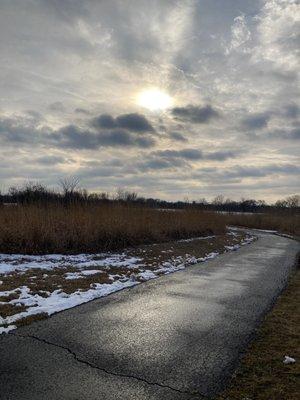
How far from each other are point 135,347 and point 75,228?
1016cm

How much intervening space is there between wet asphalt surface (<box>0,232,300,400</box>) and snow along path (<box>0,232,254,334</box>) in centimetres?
39

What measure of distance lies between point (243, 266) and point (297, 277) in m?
2.23

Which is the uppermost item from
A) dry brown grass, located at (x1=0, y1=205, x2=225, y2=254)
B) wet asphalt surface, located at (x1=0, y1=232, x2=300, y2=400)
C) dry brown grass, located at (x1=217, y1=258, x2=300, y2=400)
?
dry brown grass, located at (x1=0, y1=205, x2=225, y2=254)

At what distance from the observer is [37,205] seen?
16375 millimetres

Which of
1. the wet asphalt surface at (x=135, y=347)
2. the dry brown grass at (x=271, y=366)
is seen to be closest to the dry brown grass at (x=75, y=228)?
the wet asphalt surface at (x=135, y=347)

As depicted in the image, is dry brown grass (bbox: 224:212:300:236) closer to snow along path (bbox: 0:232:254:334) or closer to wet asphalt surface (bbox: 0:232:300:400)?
snow along path (bbox: 0:232:254:334)

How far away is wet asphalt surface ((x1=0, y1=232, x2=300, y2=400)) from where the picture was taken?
13.3 feet

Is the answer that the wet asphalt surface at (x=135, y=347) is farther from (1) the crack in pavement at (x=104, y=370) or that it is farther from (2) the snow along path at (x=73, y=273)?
(2) the snow along path at (x=73, y=273)

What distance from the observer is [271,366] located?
4.89m

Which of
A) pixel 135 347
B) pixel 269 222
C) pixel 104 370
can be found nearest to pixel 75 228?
pixel 135 347

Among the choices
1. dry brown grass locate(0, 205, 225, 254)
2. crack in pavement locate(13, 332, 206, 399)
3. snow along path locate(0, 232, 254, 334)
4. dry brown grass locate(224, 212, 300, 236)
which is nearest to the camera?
A: crack in pavement locate(13, 332, 206, 399)

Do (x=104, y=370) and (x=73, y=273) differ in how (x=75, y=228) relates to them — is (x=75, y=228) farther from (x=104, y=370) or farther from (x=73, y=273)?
(x=104, y=370)

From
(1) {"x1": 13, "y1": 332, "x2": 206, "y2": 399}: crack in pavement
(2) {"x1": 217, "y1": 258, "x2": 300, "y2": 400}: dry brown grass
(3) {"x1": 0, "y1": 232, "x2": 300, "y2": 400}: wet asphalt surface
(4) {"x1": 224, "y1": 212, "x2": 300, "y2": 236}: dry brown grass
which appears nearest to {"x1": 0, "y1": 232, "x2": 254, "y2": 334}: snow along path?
→ (3) {"x1": 0, "y1": 232, "x2": 300, "y2": 400}: wet asphalt surface

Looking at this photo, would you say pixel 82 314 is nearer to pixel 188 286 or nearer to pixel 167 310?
pixel 167 310
